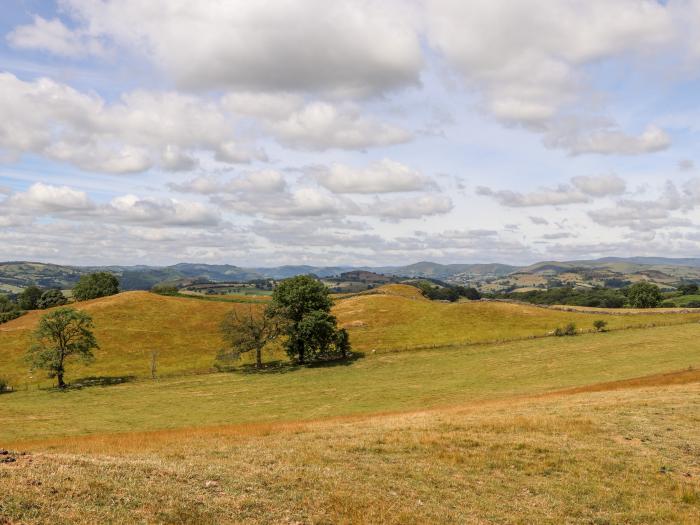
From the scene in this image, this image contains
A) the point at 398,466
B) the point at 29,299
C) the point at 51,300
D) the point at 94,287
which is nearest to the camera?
the point at 398,466

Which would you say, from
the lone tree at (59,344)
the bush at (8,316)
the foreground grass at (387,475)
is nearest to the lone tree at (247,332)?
the lone tree at (59,344)

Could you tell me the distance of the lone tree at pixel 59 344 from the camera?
78312 millimetres

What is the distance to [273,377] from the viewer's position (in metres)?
78.5

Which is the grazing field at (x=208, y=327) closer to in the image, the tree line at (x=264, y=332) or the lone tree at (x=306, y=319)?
the tree line at (x=264, y=332)

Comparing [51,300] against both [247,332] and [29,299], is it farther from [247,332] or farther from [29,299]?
[247,332]

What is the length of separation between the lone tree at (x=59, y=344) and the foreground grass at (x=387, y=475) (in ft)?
193

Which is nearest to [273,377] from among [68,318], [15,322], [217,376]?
[217,376]

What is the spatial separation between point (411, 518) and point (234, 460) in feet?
30.0

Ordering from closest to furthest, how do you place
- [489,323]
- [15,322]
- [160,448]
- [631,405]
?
1. [160,448]
2. [631,405]
3. [489,323]
4. [15,322]

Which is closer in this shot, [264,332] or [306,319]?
[306,319]

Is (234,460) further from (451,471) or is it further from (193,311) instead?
(193,311)

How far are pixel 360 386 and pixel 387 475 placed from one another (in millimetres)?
46355

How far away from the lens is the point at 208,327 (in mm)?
126875

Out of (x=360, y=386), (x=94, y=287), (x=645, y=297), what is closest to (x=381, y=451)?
(x=360, y=386)
